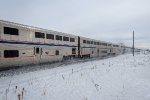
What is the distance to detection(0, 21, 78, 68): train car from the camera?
13081 mm

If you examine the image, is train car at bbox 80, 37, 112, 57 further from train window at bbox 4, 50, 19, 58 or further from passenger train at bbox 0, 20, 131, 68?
train window at bbox 4, 50, 19, 58

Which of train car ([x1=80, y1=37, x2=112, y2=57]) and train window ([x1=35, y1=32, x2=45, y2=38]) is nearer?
train window ([x1=35, y1=32, x2=45, y2=38])

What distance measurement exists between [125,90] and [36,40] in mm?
11699

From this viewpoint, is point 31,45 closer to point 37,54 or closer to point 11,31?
point 37,54

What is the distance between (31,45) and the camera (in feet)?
52.2

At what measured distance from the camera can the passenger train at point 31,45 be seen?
1310 cm

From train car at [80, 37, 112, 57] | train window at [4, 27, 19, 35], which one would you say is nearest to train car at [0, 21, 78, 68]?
train window at [4, 27, 19, 35]

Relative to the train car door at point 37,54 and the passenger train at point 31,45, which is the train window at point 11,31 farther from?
the train car door at point 37,54

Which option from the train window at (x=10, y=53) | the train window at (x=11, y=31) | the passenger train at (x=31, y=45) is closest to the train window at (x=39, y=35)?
the passenger train at (x=31, y=45)

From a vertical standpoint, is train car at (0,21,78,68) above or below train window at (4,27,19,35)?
below

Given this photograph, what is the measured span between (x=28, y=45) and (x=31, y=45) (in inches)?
17.4

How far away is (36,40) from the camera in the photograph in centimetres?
1648

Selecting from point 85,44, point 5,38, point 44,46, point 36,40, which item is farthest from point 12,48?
point 85,44

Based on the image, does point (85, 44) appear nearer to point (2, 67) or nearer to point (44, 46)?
point (44, 46)
